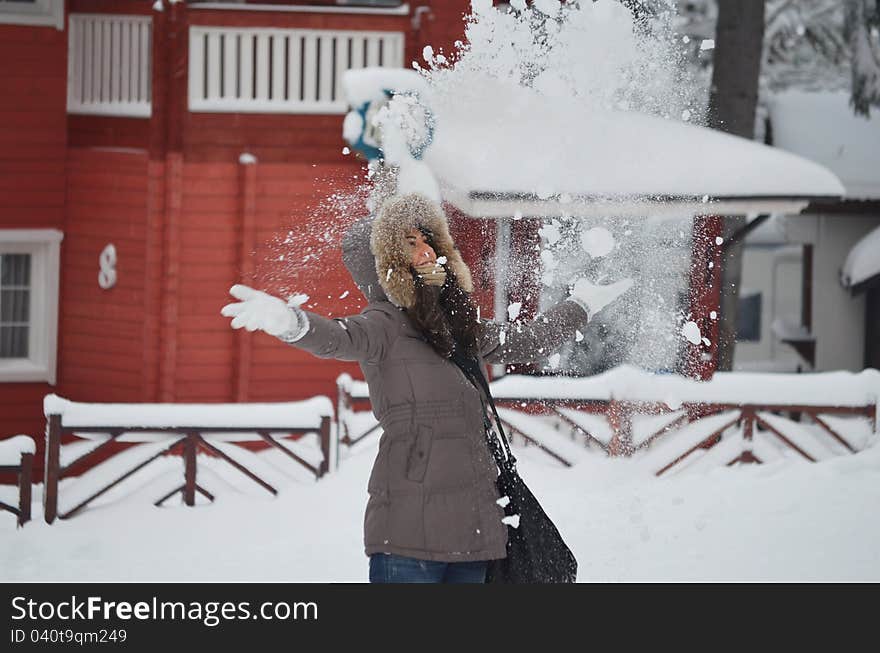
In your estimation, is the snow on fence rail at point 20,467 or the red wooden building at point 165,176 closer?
the snow on fence rail at point 20,467

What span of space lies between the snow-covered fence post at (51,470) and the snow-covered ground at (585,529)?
111mm

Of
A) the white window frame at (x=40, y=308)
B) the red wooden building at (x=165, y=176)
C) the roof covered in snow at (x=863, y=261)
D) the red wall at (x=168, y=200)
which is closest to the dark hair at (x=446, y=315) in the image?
the red wooden building at (x=165, y=176)

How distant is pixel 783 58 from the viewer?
2152cm

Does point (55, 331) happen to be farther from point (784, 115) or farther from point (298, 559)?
point (784, 115)

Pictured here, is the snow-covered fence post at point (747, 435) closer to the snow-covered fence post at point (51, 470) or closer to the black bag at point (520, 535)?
the snow-covered fence post at point (51, 470)

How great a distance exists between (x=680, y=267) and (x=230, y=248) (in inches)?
164

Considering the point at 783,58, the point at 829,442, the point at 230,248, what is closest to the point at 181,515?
the point at 230,248

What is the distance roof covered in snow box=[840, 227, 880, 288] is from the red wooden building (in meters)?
3.66

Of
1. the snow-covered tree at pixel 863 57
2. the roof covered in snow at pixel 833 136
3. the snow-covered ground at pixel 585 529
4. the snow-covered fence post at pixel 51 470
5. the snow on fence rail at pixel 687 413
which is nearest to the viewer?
the snow-covered ground at pixel 585 529

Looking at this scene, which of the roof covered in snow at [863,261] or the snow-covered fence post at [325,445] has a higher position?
the roof covered in snow at [863,261]

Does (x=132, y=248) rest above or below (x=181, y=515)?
above

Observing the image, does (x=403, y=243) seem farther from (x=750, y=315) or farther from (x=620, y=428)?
(x=750, y=315)

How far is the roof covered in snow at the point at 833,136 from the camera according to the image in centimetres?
1595

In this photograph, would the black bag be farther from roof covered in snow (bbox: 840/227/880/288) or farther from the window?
the window
